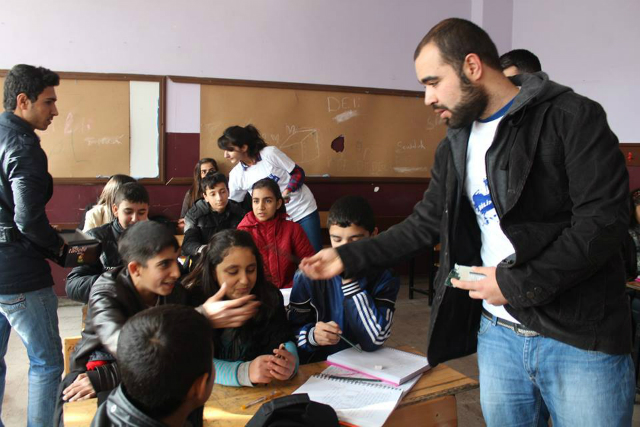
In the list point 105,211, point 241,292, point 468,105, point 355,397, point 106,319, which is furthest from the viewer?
point 105,211

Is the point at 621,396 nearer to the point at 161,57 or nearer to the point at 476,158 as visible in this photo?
the point at 476,158

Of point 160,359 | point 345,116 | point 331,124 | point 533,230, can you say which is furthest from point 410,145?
point 160,359

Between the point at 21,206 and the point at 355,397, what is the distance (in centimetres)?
160

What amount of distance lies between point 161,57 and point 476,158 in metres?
4.13

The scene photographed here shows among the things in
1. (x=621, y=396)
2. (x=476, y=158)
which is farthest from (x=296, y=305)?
(x=621, y=396)

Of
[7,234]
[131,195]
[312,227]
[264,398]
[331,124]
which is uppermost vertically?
[331,124]

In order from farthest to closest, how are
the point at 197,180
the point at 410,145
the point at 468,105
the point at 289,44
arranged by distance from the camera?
the point at 410,145 → the point at 289,44 → the point at 197,180 → the point at 468,105

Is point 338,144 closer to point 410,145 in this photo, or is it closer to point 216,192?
point 410,145

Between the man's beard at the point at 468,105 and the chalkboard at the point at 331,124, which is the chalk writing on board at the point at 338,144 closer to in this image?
the chalkboard at the point at 331,124

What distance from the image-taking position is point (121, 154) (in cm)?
477

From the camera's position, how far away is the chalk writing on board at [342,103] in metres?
5.41

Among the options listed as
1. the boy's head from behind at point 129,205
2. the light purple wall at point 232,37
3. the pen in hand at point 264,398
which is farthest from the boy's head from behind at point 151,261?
the light purple wall at point 232,37

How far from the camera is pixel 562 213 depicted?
1.24m

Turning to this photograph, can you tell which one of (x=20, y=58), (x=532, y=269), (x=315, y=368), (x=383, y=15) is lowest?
(x=315, y=368)
